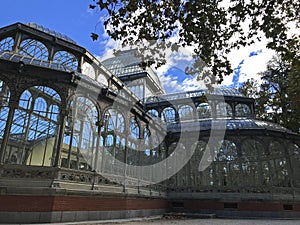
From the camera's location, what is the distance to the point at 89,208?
994 cm

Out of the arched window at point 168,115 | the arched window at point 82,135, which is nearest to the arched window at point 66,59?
the arched window at point 82,135

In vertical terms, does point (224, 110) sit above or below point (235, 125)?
above

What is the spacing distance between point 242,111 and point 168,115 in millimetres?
6987

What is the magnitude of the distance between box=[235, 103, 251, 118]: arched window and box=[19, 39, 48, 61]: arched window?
55.5 feet

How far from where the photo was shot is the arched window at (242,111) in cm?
2223

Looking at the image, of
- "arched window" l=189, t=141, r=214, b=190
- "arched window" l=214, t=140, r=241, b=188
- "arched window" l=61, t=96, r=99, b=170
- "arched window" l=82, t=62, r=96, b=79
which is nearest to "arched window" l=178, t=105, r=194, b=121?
"arched window" l=189, t=141, r=214, b=190

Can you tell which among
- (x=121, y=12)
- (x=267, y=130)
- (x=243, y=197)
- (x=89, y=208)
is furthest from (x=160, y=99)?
(x=121, y=12)

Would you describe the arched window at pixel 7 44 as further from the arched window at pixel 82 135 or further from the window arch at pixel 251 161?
the window arch at pixel 251 161

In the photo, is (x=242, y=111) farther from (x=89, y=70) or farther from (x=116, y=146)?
(x=89, y=70)

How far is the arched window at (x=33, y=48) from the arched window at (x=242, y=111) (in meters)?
16.9

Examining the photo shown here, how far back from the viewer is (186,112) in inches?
906

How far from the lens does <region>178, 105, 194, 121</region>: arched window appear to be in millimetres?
22625

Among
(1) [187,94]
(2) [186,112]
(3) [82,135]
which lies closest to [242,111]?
(2) [186,112]

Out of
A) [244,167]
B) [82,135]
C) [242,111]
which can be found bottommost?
[244,167]
